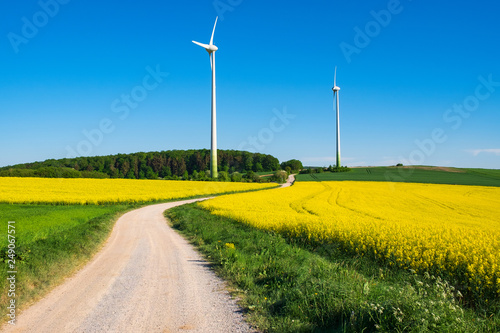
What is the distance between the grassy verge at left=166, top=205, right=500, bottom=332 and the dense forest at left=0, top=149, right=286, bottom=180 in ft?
252

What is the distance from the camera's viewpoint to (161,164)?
128875 mm

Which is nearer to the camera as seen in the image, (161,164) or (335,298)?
(335,298)

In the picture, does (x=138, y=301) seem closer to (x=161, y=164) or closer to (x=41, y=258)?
(x=41, y=258)

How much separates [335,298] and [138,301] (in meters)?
4.14

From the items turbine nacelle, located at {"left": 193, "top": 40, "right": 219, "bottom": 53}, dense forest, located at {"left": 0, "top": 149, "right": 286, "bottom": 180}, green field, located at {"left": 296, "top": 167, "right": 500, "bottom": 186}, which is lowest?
green field, located at {"left": 296, "top": 167, "right": 500, "bottom": 186}

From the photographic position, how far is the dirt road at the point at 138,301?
5.90 m

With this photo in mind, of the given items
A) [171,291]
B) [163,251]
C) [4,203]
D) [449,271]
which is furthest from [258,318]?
[4,203]

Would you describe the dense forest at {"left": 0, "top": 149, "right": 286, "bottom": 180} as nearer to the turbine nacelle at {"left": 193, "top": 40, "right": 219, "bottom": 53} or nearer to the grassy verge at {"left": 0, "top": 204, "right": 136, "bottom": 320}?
the turbine nacelle at {"left": 193, "top": 40, "right": 219, "bottom": 53}

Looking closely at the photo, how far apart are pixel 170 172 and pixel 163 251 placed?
117 m

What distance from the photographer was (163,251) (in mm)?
12633

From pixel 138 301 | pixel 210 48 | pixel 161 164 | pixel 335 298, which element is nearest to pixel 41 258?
pixel 138 301

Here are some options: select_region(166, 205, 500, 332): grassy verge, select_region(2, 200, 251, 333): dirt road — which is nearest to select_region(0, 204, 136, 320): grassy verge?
select_region(2, 200, 251, 333): dirt road

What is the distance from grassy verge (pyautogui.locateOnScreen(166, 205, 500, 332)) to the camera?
4.93m

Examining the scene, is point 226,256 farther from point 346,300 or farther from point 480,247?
point 480,247
